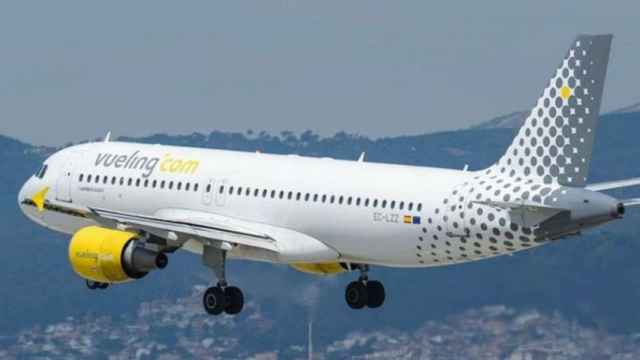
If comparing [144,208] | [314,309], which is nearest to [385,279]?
[314,309]

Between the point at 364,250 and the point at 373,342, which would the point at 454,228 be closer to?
the point at 364,250

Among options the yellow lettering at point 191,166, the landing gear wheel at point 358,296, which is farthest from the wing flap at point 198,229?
the landing gear wheel at point 358,296

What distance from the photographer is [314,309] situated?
150500 mm

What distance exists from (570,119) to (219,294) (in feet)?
56.3

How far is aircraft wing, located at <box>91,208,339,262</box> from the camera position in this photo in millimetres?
93625

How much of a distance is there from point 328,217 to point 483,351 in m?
83.0

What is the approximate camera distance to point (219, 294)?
95500 mm

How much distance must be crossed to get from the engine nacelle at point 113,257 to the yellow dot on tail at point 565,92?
18437mm

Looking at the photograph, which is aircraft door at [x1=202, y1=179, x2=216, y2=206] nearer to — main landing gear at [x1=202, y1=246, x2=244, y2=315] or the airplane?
the airplane

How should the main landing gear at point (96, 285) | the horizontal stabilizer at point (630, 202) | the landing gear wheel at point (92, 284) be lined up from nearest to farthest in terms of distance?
1. the horizontal stabilizer at point (630, 202)
2. the main landing gear at point (96, 285)
3. the landing gear wheel at point (92, 284)

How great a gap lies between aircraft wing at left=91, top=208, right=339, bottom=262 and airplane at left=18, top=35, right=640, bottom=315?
0.18 ft

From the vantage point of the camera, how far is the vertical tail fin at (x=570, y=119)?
86125 mm

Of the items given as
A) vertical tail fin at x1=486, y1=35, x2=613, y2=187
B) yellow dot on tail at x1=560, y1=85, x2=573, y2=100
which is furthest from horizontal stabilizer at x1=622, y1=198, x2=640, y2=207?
yellow dot on tail at x1=560, y1=85, x2=573, y2=100

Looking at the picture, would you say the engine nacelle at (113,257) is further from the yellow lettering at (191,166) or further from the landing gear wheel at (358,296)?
the landing gear wheel at (358,296)
